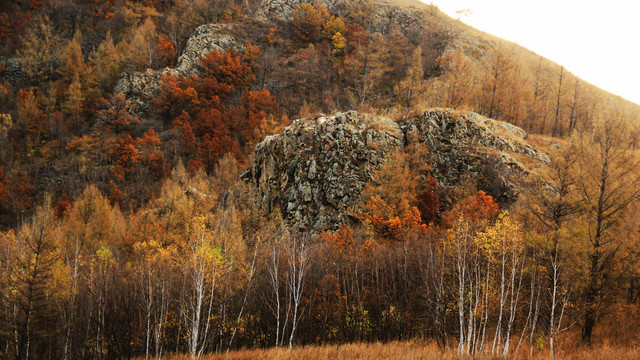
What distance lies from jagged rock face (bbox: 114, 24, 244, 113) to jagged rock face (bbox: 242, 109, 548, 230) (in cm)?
5907

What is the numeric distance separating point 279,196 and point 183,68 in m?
64.6

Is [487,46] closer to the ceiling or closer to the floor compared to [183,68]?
closer to the ceiling

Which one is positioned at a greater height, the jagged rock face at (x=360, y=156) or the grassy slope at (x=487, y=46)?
the grassy slope at (x=487, y=46)

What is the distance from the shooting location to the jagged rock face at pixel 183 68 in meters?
79.4

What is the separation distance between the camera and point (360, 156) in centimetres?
3675

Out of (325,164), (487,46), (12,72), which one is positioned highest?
(487,46)

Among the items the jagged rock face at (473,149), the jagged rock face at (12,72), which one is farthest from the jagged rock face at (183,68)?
the jagged rock face at (473,149)

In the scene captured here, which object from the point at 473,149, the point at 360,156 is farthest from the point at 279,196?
the point at 473,149

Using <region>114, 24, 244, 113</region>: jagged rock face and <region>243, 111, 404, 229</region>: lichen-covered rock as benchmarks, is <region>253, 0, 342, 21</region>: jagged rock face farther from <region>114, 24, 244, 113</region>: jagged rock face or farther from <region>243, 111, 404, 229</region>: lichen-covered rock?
<region>243, 111, 404, 229</region>: lichen-covered rock

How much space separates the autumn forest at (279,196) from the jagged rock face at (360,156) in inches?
23.6

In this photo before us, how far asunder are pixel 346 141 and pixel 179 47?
270ft

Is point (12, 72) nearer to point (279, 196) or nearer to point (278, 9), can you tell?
point (278, 9)

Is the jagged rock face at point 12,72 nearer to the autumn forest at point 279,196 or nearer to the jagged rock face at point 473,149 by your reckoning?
the autumn forest at point 279,196

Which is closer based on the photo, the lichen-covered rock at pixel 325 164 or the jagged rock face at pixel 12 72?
the lichen-covered rock at pixel 325 164
